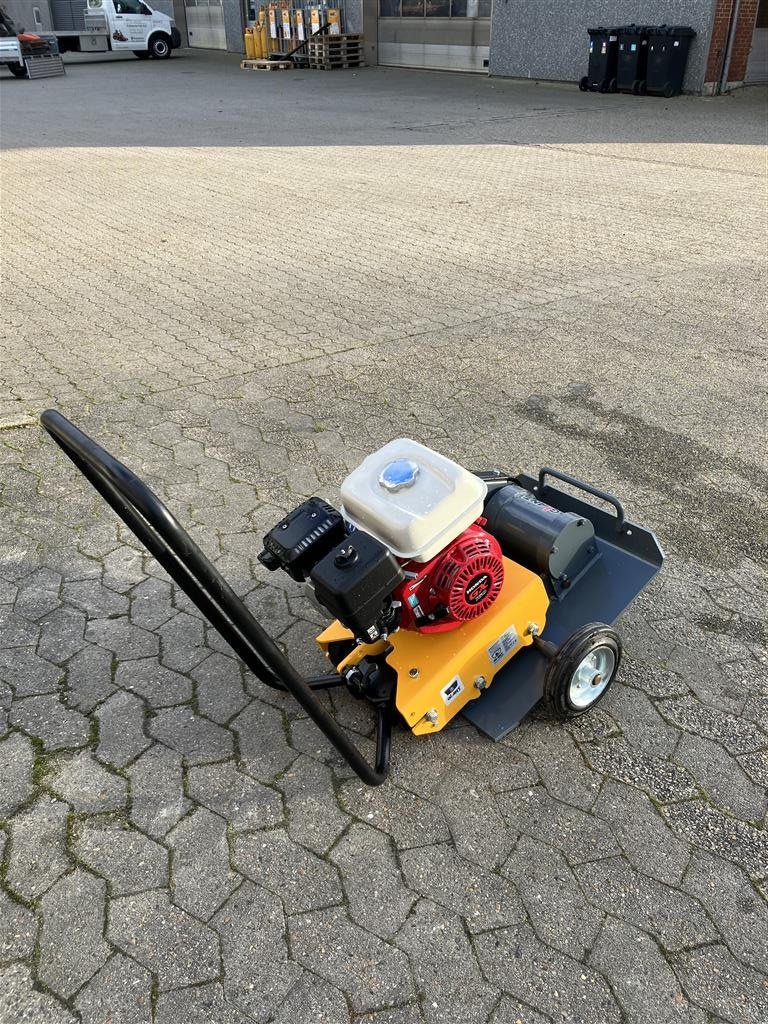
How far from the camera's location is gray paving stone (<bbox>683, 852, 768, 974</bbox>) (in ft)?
7.22

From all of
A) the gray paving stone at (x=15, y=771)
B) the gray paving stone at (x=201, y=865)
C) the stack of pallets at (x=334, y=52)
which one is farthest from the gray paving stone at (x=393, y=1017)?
the stack of pallets at (x=334, y=52)

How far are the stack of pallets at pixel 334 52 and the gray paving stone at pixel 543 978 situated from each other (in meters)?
26.3

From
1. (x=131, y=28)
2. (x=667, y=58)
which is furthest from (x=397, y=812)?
(x=131, y=28)

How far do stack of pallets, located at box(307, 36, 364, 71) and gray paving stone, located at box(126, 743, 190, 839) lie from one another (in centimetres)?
2562

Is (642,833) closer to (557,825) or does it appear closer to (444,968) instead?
(557,825)

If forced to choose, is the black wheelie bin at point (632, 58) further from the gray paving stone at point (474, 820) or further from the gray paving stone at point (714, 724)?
the gray paving stone at point (474, 820)

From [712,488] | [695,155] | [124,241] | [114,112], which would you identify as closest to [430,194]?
[124,241]

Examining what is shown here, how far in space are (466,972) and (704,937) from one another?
2.20 feet

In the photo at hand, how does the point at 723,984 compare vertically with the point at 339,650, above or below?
below

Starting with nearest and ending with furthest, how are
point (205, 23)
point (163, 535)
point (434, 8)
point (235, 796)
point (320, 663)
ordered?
point (163, 535) → point (235, 796) → point (320, 663) → point (434, 8) → point (205, 23)

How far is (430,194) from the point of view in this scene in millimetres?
10320

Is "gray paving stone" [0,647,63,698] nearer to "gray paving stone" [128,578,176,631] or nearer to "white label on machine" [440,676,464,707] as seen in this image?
"gray paving stone" [128,578,176,631]

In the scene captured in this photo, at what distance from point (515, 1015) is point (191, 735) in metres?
1.39

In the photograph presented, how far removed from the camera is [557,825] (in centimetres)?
255
